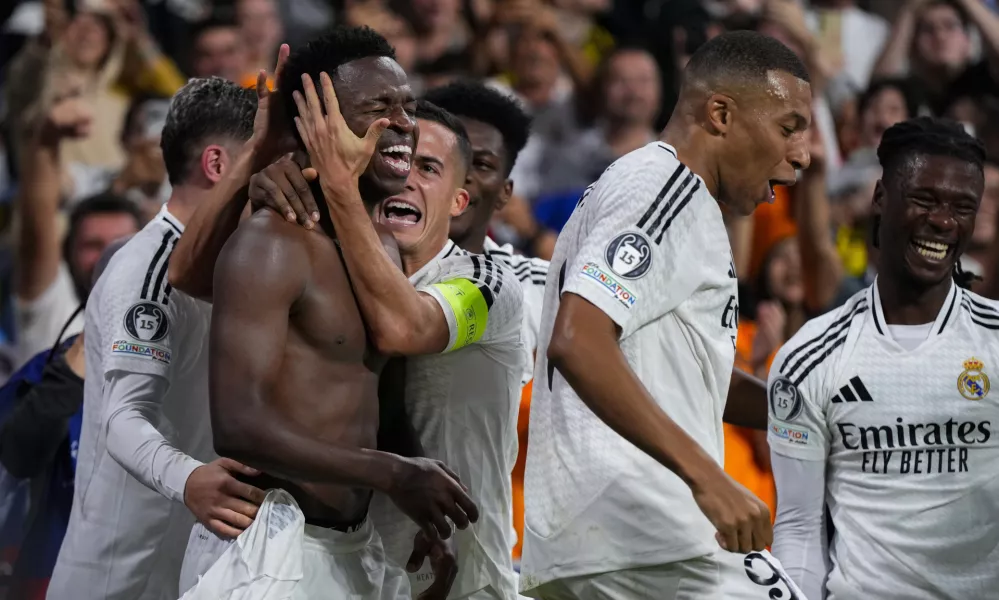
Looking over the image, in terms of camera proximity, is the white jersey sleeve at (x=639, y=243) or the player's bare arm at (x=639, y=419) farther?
the white jersey sleeve at (x=639, y=243)

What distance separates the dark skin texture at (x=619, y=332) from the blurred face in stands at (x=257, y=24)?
537 cm

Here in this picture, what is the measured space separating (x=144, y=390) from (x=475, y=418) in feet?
2.91

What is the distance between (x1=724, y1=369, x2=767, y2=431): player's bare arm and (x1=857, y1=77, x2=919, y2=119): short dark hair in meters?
4.28

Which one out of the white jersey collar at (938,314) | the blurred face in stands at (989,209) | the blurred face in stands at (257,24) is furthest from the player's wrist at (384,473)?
the blurred face in stands at (257,24)

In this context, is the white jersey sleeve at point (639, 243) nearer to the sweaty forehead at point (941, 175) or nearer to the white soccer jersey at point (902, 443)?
the white soccer jersey at point (902, 443)

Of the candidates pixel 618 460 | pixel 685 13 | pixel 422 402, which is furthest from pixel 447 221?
pixel 685 13

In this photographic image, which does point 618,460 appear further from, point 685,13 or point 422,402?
point 685,13

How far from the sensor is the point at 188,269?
3.54m

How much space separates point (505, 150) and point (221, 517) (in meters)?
2.26

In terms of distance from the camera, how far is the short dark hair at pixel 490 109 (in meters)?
4.95

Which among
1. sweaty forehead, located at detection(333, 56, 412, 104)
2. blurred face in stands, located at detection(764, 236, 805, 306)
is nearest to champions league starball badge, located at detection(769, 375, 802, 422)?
sweaty forehead, located at detection(333, 56, 412, 104)

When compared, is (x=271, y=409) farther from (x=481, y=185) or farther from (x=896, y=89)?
(x=896, y=89)

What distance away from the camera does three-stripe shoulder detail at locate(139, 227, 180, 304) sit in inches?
150

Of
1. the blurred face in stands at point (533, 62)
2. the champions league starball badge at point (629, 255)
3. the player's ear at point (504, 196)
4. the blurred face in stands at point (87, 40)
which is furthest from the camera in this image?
the blurred face in stands at point (533, 62)
